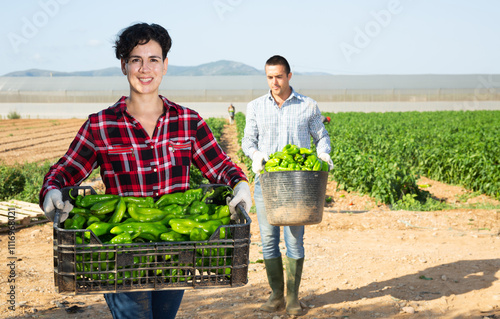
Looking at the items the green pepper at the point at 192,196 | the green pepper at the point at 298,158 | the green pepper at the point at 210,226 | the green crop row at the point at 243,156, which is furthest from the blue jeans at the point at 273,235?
the green crop row at the point at 243,156

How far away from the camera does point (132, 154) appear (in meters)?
2.64

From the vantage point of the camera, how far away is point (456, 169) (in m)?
11.5

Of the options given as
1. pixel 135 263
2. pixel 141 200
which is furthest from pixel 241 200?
pixel 135 263

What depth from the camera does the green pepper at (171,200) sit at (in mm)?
2496

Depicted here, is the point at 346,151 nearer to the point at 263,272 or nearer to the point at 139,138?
the point at 263,272

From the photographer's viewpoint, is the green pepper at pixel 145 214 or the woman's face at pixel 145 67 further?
the woman's face at pixel 145 67

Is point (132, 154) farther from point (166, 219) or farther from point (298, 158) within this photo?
point (298, 158)

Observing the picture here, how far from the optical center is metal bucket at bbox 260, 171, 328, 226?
11.6 feet

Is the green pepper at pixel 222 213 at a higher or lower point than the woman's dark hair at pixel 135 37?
lower

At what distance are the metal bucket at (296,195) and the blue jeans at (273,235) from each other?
1.60 ft

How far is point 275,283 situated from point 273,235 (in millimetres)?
460

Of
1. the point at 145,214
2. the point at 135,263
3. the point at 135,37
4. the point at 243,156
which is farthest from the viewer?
the point at 243,156

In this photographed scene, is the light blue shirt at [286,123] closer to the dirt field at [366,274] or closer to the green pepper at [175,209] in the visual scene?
the dirt field at [366,274]

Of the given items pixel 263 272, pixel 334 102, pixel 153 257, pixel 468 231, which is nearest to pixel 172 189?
pixel 153 257
